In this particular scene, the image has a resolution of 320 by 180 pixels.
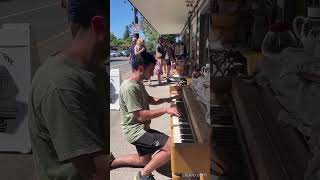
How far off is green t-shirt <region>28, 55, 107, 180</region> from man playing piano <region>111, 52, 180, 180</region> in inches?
78.1

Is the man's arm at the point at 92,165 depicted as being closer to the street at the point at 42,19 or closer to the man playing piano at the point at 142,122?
the street at the point at 42,19

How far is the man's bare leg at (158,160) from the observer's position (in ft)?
11.9

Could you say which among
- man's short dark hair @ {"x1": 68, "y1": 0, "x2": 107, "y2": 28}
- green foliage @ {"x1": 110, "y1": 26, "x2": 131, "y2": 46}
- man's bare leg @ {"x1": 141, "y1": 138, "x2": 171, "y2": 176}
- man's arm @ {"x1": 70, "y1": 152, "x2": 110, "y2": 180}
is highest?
man's short dark hair @ {"x1": 68, "y1": 0, "x2": 107, "y2": 28}

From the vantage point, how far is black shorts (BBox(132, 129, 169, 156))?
12.1ft

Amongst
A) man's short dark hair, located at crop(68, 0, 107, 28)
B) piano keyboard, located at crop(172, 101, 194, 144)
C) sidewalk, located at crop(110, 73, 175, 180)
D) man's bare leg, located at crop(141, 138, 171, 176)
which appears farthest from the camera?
sidewalk, located at crop(110, 73, 175, 180)

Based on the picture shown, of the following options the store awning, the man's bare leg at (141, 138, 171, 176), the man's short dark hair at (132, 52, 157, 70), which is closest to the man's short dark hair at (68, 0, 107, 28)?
the store awning

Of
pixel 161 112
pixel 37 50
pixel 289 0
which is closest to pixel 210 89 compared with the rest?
pixel 289 0

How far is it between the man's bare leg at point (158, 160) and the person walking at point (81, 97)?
245 cm

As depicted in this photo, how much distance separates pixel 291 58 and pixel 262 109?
0.22 metres

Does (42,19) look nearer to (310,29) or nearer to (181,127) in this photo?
(310,29)

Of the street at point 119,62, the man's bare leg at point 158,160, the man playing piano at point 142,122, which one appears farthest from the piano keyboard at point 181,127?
the man's bare leg at point 158,160

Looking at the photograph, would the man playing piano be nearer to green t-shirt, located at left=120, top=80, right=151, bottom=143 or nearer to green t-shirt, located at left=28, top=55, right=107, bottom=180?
green t-shirt, located at left=120, top=80, right=151, bottom=143

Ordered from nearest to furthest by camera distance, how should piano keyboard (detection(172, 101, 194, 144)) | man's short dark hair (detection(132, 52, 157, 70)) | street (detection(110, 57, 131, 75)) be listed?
street (detection(110, 57, 131, 75))
piano keyboard (detection(172, 101, 194, 144))
man's short dark hair (detection(132, 52, 157, 70))

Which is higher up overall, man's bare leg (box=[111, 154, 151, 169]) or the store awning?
the store awning
